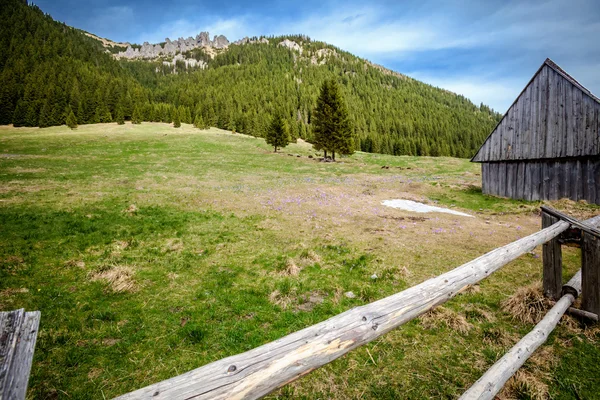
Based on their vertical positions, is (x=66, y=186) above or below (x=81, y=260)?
above

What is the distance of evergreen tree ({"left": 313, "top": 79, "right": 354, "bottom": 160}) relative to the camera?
44906 millimetres

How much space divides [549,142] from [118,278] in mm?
27268

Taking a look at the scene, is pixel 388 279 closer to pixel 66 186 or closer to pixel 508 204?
pixel 508 204

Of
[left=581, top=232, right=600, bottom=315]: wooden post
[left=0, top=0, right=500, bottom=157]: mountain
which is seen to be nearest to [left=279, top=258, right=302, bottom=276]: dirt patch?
[left=581, top=232, right=600, bottom=315]: wooden post

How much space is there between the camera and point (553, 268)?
5.85 meters

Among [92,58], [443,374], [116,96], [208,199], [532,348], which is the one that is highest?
[92,58]

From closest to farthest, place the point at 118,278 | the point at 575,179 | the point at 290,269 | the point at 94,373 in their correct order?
the point at 94,373 < the point at 118,278 < the point at 290,269 < the point at 575,179

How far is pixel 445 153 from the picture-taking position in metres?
124

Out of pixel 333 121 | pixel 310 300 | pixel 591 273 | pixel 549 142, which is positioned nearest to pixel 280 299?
pixel 310 300

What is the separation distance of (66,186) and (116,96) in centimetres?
8909

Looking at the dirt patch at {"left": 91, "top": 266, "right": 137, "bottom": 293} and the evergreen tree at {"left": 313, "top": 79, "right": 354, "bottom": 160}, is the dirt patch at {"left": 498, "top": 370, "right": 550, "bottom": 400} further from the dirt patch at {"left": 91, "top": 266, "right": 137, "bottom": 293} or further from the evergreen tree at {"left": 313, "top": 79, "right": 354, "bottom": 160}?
the evergreen tree at {"left": 313, "top": 79, "right": 354, "bottom": 160}

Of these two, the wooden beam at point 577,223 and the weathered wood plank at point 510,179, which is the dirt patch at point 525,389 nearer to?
the wooden beam at point 577,223

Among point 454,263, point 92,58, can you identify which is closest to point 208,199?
point 454,263

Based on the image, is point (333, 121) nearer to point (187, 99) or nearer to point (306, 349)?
point (306, 349)
